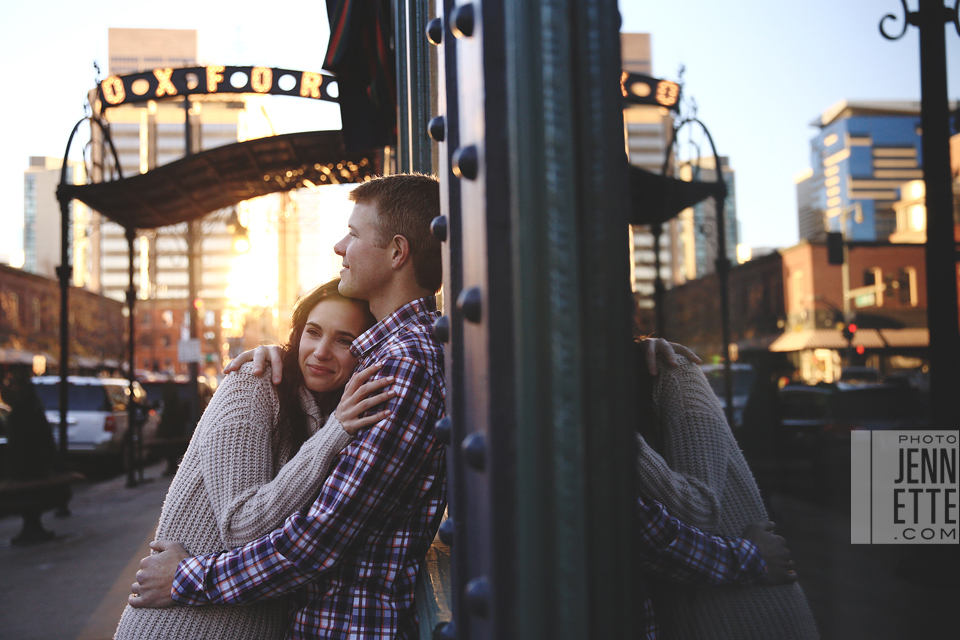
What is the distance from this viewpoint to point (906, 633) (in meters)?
1.83

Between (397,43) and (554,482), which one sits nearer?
(554,482)

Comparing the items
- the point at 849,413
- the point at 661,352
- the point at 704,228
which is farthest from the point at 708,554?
the point at 849,413

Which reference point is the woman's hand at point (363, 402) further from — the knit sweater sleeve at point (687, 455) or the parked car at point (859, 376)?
the parked car at point (859, 376)

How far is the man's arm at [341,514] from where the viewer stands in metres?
1.52

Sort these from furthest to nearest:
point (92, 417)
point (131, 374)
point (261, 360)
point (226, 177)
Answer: point (92, 417) < point (131, 374) < point (226, 177) < point (261, 360)

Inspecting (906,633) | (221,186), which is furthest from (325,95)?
(906,633)

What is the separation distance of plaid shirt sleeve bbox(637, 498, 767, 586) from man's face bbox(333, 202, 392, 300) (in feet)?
3.45

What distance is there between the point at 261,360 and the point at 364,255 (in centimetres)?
45

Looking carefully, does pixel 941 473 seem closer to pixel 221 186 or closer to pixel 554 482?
pixel 554 482

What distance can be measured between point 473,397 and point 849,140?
1.19 m

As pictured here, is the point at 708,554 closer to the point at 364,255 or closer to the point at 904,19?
the point at 364,255

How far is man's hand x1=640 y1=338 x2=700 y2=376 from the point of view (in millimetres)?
1080

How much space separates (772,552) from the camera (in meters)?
0.93

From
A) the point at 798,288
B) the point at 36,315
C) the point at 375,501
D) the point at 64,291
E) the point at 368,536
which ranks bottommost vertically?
the point at 368,536
